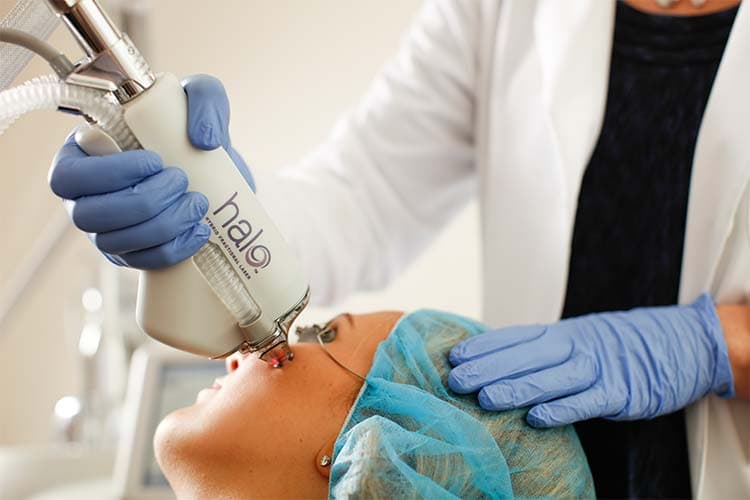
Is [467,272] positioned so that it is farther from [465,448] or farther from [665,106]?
[465,448]

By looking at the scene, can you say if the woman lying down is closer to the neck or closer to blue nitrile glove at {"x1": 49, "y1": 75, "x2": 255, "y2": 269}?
blue nitrile glove at {"x1": 49, "y1": 75, "x2": 255, "y2": 269}

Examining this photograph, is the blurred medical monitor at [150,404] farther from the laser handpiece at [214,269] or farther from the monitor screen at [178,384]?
the laser handpiece at [214,269]

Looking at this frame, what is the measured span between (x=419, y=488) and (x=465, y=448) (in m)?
0.08

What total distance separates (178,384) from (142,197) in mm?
1150

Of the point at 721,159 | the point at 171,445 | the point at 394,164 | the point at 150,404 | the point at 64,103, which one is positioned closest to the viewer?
the point at 64,103

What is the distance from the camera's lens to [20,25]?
857 millimetres

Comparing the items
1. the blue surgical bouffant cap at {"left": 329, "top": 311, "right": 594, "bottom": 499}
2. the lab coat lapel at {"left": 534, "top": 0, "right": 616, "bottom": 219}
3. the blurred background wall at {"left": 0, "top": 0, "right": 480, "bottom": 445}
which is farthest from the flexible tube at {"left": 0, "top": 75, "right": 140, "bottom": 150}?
the blurred background wall at {"left": 0, "top": 0, "right": 480, "bottom": 445}

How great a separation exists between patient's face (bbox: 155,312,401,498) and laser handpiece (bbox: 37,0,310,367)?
0.07 m

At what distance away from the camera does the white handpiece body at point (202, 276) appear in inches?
34.7

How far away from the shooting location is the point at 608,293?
137 cm

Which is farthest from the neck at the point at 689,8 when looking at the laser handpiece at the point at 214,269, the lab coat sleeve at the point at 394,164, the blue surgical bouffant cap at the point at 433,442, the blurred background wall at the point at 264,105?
the blurred background wall at the point at 264,105

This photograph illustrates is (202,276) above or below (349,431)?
above

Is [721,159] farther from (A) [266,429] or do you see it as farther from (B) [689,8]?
(A) [266,429]

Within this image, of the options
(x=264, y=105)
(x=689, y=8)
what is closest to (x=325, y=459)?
(x=689, y=8)
